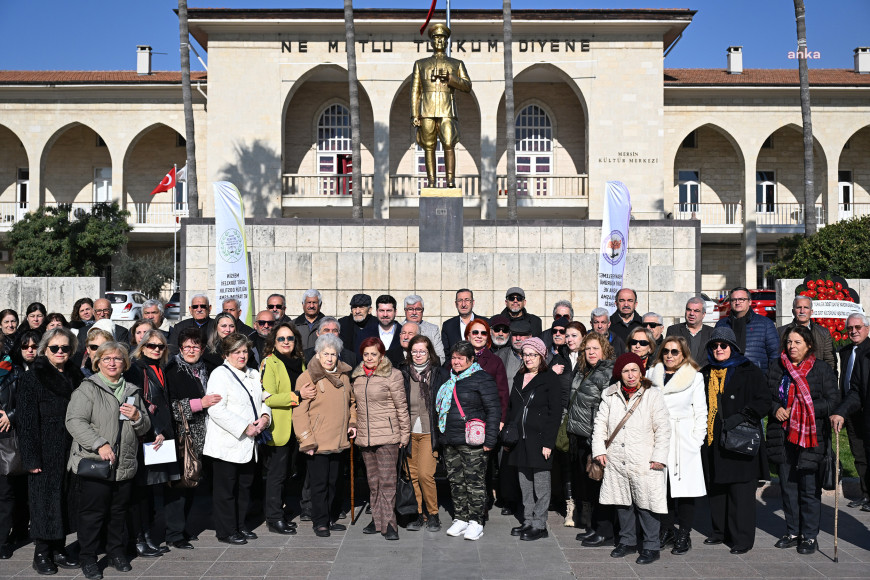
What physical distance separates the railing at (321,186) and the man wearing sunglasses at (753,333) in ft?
74.7

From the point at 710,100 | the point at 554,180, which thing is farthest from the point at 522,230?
the point at 710,100

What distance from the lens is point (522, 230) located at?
14.7 metres

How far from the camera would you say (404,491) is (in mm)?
7188

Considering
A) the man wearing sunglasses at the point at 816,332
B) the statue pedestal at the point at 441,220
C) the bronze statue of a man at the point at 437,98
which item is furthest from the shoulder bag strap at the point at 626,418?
the bronze statue of a man at the point at 437,98

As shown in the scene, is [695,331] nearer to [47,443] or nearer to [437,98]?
[47,443]

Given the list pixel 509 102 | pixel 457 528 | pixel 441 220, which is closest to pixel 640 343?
pixel 457 528

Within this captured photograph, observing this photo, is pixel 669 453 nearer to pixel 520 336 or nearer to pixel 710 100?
pixel 520 336

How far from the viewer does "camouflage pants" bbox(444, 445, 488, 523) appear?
6.87 meters

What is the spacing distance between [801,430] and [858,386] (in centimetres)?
101

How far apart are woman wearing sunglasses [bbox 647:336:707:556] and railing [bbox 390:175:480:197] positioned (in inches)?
941

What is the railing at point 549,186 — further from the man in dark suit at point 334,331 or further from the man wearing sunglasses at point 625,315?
the man in dark suit at point 334,331

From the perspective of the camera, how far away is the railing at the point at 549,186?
99.5 feet

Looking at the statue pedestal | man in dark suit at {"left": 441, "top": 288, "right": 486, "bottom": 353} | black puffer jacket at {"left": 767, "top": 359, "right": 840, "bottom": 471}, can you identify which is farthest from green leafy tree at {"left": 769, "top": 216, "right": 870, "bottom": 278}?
black puffer jacket at {"left": 767, "top": 359, "right": 840, "bottom": 471}

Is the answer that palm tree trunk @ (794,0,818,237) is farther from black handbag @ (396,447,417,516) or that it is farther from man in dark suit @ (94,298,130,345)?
man in dark suit @ (94,298,130,345)
